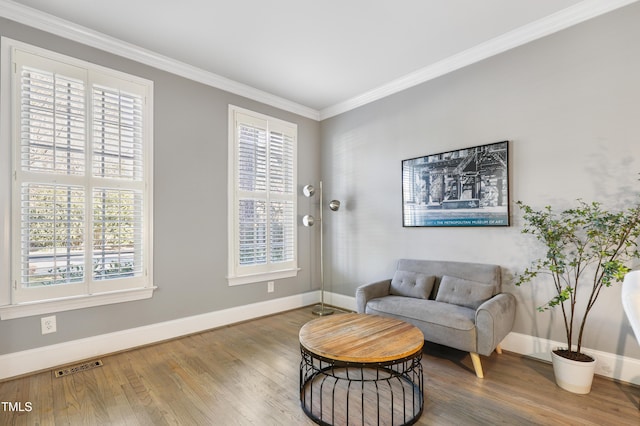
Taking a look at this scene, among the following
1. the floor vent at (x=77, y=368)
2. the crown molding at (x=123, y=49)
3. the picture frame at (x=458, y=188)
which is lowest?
the floor vent at (x=77, y=368)

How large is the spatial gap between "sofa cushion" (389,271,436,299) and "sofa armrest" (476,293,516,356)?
645 mm

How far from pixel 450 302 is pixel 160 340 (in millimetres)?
2939

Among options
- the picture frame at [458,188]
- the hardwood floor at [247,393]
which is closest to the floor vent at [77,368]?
the hardwood floor at [247,393]

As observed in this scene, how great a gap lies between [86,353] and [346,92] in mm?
4036

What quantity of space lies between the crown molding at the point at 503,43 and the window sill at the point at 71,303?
3537 millimetres

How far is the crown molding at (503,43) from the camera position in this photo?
251cm

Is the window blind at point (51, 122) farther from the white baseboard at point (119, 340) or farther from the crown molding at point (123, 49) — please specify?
the white baseboard at point (119, 340)

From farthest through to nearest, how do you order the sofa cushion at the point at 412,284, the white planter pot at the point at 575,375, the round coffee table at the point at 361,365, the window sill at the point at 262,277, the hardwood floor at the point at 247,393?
the window sill at the point at 262,277, the sofa cushion at the point at 412,284, the white planter pot at the point at 575,375, the hardwood floor at the point at 247,393, the round coffee table at the point at 361,365

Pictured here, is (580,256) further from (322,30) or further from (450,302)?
(322,30)

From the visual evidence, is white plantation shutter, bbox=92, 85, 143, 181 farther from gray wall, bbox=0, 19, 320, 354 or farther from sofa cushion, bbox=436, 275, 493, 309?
sofa cushion, bbox=436, 275, 493, 309

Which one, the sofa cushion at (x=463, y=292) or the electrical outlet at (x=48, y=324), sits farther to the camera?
the sofa cushion at (x=463, y=292)

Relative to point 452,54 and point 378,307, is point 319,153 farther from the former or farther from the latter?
point 378,307

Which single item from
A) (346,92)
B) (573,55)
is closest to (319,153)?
(346,92)

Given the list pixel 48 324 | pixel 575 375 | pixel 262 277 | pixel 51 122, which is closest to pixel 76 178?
pixel 51 122
